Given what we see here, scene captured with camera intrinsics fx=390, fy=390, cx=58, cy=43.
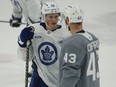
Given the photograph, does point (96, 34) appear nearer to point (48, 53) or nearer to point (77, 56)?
point (48, 53)

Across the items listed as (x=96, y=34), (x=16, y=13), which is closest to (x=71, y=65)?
(x=16, y=13)

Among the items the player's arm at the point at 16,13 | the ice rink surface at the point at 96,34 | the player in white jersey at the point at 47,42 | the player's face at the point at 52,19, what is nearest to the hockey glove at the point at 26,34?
the player in white jersey at the point at 47,42

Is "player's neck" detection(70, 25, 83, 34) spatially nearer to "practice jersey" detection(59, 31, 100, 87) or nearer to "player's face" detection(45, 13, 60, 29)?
"practice jersey" detection(59, 31, 100, 87)

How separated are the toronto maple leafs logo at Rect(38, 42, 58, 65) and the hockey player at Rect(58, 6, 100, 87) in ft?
1.05

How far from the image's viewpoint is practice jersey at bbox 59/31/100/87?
5.64ft

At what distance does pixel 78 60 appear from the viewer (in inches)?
68.2

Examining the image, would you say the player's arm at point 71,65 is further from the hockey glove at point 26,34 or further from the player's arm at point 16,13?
the player's arm at point 16,13

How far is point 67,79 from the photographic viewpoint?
1.72 metres

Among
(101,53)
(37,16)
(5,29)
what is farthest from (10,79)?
(5,29)

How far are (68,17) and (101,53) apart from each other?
2.03 m

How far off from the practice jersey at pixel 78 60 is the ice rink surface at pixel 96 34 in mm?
1298

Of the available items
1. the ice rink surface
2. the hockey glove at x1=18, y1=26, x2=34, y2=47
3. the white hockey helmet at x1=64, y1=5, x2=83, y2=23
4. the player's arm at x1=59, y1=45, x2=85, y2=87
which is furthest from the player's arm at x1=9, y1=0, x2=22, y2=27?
the player's arm at x1=59, y1=45, x2=85, y2=87

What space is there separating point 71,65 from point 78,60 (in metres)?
0.04

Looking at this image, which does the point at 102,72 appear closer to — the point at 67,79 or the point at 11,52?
the point at 11,52
